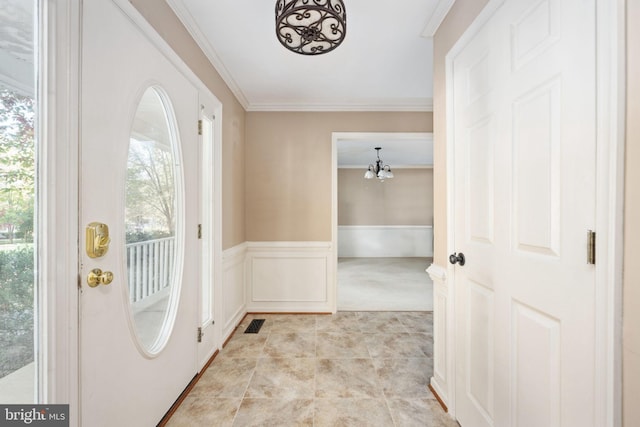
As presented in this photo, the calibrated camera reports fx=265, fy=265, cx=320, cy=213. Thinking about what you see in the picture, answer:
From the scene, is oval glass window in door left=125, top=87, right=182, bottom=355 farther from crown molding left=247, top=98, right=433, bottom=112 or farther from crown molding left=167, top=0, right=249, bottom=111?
crown molding left=247, top=98, right=433, bottom=112

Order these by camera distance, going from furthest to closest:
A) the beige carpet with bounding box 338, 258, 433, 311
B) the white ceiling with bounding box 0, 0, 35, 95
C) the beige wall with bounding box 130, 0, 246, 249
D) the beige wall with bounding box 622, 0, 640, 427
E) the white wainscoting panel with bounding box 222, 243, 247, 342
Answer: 1. the beige carpet with bounding box 338, 258, 433, 311
2. the white wainscoting panel with bounding box 222, 243, 247, 342
3. the beige wall with bounding box 130, 0, 246, 249
4. the white ceiling with bounding box 0, 0, 35, 95
5. the beige wall with bounding box 622, 0, 640, 427

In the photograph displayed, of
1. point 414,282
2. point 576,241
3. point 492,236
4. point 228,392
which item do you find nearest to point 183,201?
point 228,392

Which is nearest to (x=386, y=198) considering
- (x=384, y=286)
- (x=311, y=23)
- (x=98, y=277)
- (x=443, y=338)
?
(x=384, y=286)

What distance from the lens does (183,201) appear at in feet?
5.78

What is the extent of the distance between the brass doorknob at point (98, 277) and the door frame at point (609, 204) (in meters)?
1.68

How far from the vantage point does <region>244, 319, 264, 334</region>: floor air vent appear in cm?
272

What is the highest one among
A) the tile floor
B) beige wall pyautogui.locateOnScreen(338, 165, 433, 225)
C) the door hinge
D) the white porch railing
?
beige wall pyautogui.locateOnScreen(338, 165, 433, 225)

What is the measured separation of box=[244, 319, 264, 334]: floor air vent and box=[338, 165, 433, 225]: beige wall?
183 inches

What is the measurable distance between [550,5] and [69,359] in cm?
210

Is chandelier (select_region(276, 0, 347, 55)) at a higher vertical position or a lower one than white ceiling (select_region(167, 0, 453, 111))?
lower

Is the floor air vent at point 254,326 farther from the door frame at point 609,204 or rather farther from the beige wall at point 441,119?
the door frame at point 609,204

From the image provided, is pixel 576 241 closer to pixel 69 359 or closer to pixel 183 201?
pixel 69 359

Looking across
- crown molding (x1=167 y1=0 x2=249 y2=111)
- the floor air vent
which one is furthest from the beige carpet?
crown molding (x1=167 y1=0 x2=249 y2=111)

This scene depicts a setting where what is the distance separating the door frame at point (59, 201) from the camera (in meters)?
0.87
